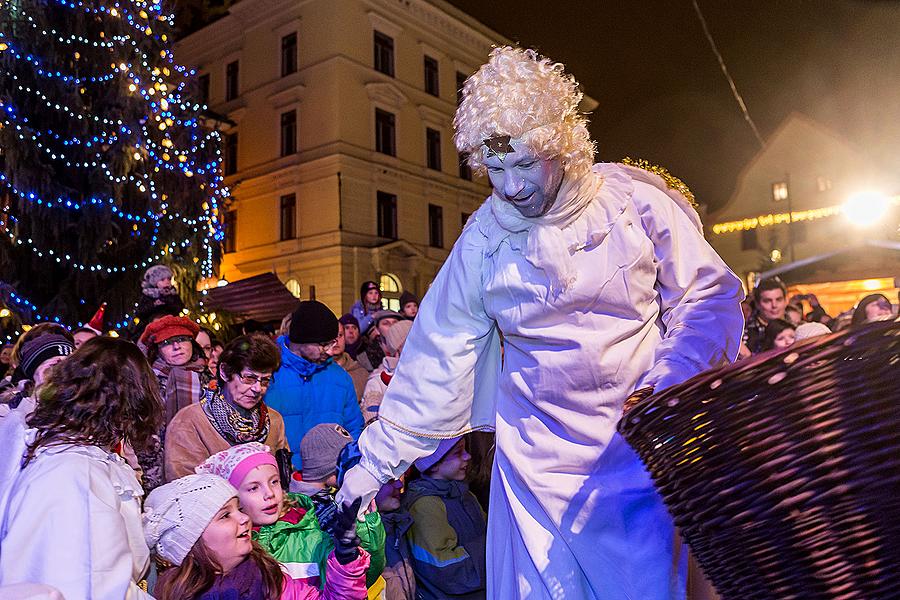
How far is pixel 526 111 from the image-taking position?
7.62 ft

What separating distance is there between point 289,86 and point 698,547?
1132 inches

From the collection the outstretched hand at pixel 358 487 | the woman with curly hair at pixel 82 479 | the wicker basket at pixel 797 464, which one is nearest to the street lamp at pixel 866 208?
the outstretched hand at pixel 358 487

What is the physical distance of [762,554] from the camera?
1.33m

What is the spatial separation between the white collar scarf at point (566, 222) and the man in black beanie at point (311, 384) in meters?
3.17

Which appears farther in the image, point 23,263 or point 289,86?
point 289,86

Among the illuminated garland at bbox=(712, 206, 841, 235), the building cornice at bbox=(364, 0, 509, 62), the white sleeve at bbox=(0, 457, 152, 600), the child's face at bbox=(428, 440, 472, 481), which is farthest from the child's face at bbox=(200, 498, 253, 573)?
the illuminated garland at bbox=(712, 206, 841, 235)

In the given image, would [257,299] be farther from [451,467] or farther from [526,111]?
[526,111]

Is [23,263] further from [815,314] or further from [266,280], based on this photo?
[815,314]

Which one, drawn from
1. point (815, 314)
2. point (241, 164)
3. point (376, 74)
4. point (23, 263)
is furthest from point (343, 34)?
point (815, 314)

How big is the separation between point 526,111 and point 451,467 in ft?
7.98

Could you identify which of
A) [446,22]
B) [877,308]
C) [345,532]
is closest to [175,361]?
[345,532]

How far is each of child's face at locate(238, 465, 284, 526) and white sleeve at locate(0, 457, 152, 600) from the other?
36.4 inches

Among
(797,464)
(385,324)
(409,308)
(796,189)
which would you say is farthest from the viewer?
(796,189)

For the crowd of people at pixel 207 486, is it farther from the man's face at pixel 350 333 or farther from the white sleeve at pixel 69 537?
the man's face at pixel 350 333
